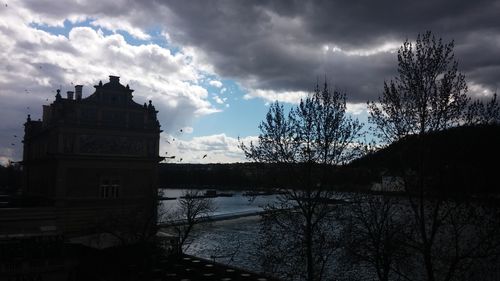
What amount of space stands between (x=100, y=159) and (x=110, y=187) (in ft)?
8.73

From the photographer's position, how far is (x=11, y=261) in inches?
940

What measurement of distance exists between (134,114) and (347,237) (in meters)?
23.6

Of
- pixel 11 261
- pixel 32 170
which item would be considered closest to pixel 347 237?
pixel 11 261

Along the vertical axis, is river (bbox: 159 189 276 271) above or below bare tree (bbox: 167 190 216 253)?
below

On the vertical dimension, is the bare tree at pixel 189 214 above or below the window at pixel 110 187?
below

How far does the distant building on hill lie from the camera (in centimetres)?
3656

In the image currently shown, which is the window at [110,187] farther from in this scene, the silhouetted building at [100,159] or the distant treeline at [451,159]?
the distant treeline at [451,159]

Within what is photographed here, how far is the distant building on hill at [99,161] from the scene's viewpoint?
3656 centimetres

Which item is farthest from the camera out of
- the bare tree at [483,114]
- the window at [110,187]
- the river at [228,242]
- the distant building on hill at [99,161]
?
the river at [228,242]

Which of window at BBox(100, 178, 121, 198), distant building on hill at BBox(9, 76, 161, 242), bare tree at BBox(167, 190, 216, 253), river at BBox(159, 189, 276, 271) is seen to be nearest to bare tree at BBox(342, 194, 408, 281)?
river at BBox(159, 189, 276, 271)

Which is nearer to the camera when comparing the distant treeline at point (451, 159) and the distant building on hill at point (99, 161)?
the distant treeline at point (451, 159)

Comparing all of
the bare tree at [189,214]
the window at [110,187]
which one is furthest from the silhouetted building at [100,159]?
the bare tree at [189,214]

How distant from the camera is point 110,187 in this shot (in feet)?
129

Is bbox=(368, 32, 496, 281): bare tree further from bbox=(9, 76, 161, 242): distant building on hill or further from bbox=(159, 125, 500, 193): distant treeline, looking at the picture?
bbox=(9, 76, 161, 242): distant building on hill
